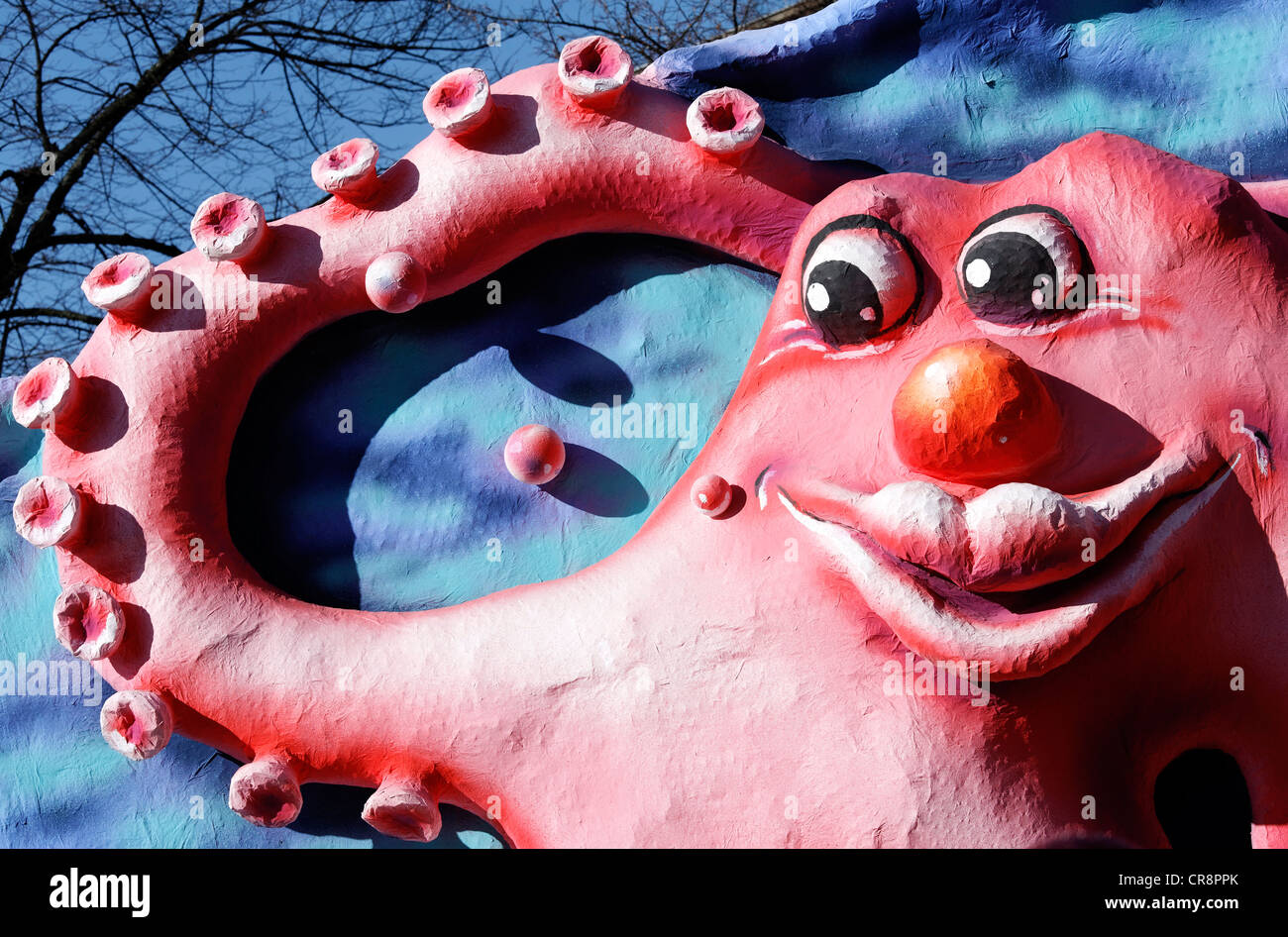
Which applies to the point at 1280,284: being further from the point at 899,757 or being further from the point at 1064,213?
the point at 899,757

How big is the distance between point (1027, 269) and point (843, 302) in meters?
0.31

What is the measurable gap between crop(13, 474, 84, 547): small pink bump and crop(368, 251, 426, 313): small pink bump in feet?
2.21

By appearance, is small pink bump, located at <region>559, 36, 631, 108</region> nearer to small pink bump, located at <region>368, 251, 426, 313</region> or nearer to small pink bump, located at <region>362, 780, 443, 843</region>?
small pink bump, located at <region>368, 251, 426, 313</region>

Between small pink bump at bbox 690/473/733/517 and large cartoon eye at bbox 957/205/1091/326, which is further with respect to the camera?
small pink bump at bbox 690/473/733/517

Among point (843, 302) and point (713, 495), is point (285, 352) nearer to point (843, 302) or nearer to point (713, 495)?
point (713, 495)

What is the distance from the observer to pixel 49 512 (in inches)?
96.2

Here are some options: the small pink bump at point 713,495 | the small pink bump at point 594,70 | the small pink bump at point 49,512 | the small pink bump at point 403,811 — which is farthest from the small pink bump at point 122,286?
the small pink bump at point 713,495

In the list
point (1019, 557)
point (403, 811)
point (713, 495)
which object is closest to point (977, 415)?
point (1019, 557)

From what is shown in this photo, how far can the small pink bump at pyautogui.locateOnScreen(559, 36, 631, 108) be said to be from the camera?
2.54m

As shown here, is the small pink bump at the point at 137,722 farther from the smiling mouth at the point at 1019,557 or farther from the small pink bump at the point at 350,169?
the smiling mouth at the point at 1019,557

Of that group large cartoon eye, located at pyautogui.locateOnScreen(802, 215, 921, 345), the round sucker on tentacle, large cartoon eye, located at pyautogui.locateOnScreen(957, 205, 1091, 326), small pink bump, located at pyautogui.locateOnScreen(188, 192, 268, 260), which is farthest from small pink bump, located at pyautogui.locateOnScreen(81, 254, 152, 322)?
large cartoon eye, located at pyautogui.locateOnScreen(957, 205, 1091, 326)

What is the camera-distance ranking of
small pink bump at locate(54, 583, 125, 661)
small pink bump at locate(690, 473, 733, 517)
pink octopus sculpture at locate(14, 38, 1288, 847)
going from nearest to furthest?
pink octopus sculpture at locate(14, 38, 1288, 847) < small pink bump at locate(690, 473, 733, 517) < small pink bump at locate(54, 583, 125, 661)

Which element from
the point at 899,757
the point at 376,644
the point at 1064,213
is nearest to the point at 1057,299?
the point at 1064,213

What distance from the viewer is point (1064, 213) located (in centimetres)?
224
